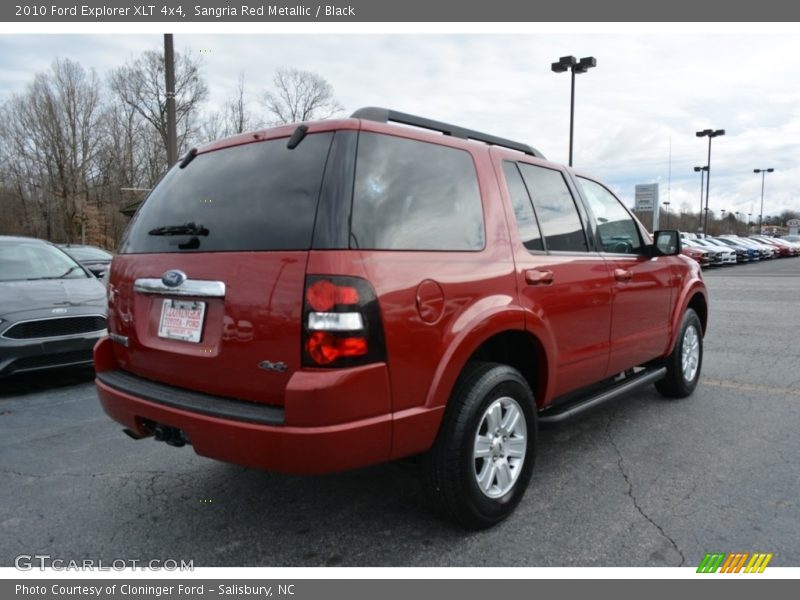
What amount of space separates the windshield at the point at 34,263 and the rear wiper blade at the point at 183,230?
14.0 feet

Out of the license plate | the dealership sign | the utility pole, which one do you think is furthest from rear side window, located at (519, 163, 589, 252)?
the dealership sign

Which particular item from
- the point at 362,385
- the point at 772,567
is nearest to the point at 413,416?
the point at 362,385

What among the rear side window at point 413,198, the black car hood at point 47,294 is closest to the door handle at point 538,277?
the rear side window at point 413,198

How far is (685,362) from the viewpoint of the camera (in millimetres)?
5059

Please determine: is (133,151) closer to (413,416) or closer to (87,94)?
(87,94)

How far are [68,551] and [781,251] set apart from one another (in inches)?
1866

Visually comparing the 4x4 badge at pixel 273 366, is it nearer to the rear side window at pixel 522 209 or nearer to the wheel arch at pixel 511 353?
the wheel arch at pixel 511 353

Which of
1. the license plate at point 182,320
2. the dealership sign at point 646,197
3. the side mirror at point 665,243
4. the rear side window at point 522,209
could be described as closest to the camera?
the license plate at point 182,320

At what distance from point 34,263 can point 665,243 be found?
6.42 metres

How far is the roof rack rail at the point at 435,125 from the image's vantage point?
270 centimetres

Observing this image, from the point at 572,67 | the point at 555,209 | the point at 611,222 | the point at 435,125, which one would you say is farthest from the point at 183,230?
the point at 572,67

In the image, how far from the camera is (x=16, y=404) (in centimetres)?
510

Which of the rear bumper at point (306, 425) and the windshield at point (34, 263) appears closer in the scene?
the rear bumper at point (306, 425)

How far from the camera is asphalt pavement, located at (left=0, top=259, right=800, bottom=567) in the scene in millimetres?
2629
